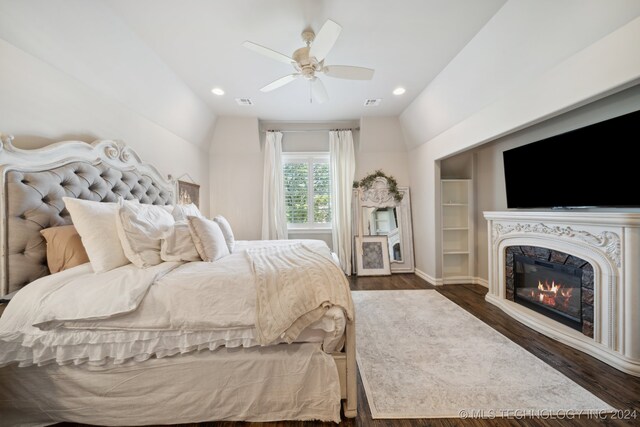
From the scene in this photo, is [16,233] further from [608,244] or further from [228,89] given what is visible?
[608,244]

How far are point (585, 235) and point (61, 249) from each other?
382 centimetres

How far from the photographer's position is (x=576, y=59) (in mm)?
1642

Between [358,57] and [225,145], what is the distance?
8.88ft

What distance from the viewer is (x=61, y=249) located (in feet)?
4.80

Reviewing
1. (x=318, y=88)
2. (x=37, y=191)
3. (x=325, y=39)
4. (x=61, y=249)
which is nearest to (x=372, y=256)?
(x=318, y=88)

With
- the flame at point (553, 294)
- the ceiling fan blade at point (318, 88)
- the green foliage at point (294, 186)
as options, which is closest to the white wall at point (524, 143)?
the flame at point (553, 294)

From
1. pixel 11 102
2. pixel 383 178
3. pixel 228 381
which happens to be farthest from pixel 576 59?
pixel 11 102

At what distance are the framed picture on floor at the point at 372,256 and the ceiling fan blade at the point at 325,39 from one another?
9.85ft

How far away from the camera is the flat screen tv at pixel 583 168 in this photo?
68.0 inches

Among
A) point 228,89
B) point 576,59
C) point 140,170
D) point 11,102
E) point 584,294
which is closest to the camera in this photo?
point 11,102

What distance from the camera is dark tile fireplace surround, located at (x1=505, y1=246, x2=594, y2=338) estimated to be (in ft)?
6.30

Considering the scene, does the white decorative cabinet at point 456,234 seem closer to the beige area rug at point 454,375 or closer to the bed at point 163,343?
the beige area rug at point 454,375

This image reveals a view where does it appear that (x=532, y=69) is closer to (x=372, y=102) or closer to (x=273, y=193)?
(x=372, y=102)

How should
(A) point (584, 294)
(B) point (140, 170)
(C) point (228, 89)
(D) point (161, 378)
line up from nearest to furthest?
(D) point (161, 378) < (A) point (584, 294) < (B) point (140, 170) < (C) point (228, 89)
